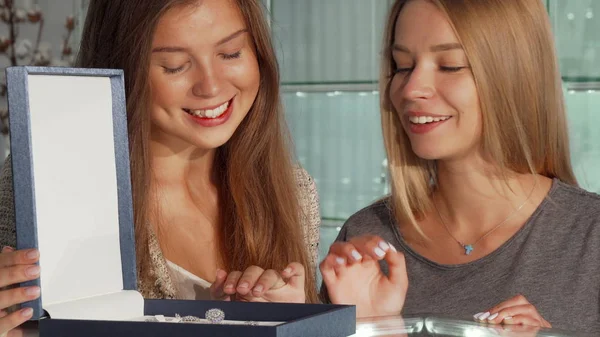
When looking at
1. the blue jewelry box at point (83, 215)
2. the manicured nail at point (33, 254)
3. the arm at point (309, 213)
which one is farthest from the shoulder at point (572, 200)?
the manicured nail at point (33, 254)

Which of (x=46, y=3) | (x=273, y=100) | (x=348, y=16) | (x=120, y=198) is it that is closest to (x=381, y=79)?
(x=273, y=100)

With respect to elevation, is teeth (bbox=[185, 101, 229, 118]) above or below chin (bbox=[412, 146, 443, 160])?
above

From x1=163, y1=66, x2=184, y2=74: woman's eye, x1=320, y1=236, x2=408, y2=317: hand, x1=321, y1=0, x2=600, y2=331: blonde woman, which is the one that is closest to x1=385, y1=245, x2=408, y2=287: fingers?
x1=320, y1=236, x2=408, y2=317: hand

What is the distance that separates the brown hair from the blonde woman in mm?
195

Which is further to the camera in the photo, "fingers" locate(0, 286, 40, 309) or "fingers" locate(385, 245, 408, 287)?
"fingers" locate(385, 245, 408, 287)

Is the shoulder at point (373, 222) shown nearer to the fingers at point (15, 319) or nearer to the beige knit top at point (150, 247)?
the beige knit top at point (150, 247)

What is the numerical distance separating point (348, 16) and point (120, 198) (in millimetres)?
2505

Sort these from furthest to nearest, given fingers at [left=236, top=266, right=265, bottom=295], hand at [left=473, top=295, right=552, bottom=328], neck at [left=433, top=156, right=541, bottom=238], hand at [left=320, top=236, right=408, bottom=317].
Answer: neck at [left=433, top=156, right=541, bottom=238]
hand at [left=320, top=236, right=408, bottom=317]
fingers at [left=236, top=266, right=265, bottom=295]
hand at [left=473, top=295, right=552, bottom=328]

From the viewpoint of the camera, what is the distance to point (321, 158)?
3535 millimetres

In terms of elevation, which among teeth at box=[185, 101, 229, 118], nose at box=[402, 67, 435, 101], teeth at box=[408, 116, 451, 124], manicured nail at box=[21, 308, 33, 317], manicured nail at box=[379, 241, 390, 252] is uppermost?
nose at box=[402, 67, 435, 101]

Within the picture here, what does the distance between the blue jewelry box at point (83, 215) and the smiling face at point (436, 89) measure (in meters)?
0.79

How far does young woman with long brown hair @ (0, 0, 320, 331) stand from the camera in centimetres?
151

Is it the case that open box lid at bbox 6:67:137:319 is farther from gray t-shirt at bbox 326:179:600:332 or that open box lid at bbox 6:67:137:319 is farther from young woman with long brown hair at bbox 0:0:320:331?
gray t-shirt at bbox 326:179:600:332

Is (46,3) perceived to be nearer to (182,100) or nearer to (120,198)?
(182,100)
